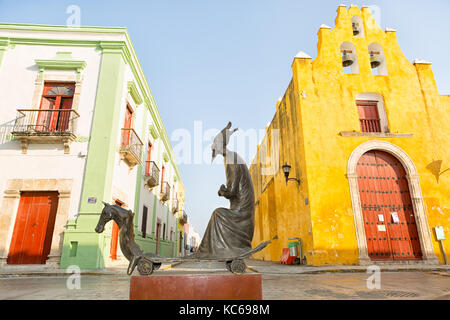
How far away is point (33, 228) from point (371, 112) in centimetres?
1233

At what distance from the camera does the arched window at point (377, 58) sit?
36.6ft

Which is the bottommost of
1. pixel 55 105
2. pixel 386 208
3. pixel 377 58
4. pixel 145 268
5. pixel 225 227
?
pixel 145 268

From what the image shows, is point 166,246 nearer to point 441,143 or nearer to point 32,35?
point 32,35

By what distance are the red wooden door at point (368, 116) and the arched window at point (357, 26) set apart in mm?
3251

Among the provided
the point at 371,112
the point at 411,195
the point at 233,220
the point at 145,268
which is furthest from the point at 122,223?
the point at 371,112

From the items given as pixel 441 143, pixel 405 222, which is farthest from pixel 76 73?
pixel 441 143

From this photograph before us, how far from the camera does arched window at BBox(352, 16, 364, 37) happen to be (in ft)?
37.7

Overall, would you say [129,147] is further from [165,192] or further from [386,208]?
[386,208]

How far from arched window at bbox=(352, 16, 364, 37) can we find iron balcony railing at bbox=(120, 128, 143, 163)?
10260mm

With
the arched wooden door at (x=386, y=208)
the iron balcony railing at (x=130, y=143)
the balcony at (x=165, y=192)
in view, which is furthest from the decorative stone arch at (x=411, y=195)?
Result: the balcony at (x=165, y=192)

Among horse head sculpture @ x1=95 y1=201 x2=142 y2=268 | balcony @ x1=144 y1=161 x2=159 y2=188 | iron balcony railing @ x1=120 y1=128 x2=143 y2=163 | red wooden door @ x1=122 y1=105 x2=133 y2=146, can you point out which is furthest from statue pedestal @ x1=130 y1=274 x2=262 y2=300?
balcony @ x1=144 y1=161 x2=159 y2=188

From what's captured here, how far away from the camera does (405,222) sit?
921 cm

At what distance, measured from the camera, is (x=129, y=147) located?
9164 mm

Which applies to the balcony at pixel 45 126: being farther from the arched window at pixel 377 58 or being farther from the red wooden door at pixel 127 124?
the arched window at pixel 377 58
